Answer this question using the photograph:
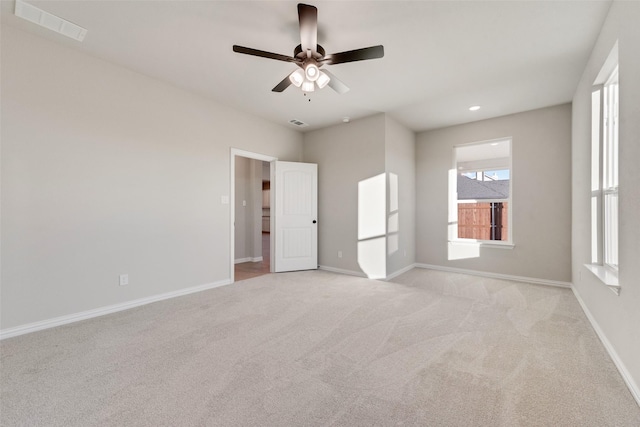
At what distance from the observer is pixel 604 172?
8.52 ft

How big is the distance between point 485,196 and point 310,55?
4305mm

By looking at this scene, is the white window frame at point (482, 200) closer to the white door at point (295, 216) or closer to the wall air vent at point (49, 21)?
the white door at point (295, 216)

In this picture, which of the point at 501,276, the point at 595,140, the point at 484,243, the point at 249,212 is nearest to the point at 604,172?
the point at 595,140

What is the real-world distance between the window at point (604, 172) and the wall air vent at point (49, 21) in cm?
474

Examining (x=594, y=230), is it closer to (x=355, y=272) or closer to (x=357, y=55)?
(x=357, y=55)

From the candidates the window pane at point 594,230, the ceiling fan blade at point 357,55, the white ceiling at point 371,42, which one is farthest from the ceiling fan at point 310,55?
the window pane at point 594,230

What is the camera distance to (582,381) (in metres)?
1.77

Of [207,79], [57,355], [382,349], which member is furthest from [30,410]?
[207,79]

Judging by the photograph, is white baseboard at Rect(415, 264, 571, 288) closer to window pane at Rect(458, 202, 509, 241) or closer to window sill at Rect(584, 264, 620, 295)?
window pane at Rect(458, 202, 509, 241)

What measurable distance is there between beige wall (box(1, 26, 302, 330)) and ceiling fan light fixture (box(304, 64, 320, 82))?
217cm

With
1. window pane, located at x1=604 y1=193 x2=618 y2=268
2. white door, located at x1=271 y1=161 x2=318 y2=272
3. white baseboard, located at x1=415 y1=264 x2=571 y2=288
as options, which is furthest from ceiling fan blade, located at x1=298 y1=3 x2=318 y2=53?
white baseboard, located at x1=415 y1=264 x2=571 y2=288

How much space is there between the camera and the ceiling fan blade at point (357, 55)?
6.89 ft

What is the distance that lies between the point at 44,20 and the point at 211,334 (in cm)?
313

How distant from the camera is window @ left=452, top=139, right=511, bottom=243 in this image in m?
4.78
